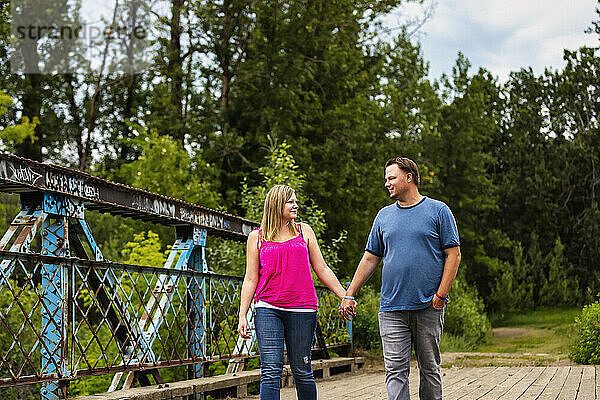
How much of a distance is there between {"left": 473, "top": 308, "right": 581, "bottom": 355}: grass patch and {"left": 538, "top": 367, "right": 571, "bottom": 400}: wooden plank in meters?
7.97

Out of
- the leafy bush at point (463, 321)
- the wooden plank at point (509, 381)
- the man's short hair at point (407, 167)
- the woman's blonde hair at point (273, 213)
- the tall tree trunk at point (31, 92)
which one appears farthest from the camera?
the tall tree trunk at point (31, 92)

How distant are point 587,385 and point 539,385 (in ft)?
1.76

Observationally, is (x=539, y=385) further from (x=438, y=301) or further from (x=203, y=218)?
(x=438, y=301)

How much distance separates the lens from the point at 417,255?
5062 millimetres

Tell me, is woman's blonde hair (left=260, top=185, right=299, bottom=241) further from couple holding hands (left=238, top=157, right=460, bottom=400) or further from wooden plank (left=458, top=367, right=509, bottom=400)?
wooden plank (left=458, top=367, right=509, bottom=400)

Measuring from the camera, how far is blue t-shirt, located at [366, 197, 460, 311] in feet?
16.6

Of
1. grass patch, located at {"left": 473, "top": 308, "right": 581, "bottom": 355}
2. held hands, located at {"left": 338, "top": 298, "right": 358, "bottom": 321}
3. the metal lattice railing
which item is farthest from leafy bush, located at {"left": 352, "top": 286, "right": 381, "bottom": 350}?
held hands, located at {"left": 338, "top": 298, "right": 358, "bottom": 321}

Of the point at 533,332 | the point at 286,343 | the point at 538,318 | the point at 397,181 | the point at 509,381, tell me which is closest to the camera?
the point at 286,343

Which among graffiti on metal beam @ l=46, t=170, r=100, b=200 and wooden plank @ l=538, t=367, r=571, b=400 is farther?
wooden plank @ l=538, t=367, r=571, b=400

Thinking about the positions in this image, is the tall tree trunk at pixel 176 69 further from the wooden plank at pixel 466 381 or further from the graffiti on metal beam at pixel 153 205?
the graffiti on metal beam at pixel 153 205

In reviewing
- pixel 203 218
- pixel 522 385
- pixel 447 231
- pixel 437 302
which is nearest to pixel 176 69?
pixel 203 218

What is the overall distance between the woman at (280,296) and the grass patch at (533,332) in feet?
47.5

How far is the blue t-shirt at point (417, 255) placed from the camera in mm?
5055

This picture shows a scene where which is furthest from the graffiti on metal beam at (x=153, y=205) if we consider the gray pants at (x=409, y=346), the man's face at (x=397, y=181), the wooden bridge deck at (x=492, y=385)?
the gray pants at (x=409, y=346)
